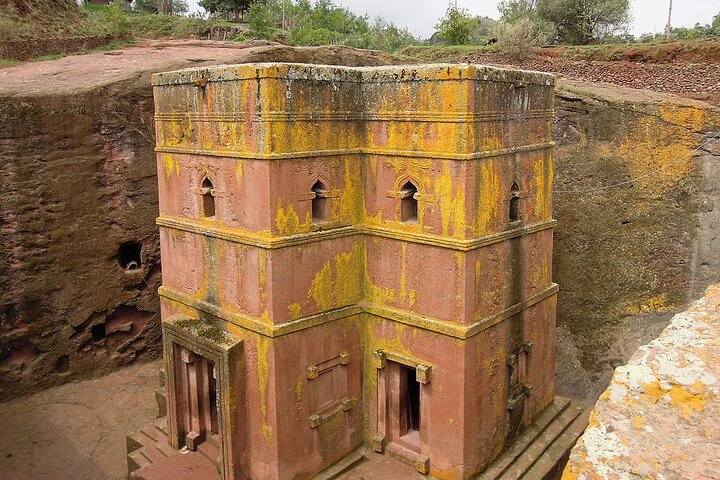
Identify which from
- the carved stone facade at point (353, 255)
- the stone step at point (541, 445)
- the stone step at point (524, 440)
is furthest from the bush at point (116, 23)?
the stone step at point (541, 445)

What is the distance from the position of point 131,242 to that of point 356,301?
620cm

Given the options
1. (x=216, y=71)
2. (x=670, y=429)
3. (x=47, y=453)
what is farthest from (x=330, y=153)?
(x=47, y=453)

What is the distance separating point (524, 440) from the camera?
28.3ft

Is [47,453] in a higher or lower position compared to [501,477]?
lower

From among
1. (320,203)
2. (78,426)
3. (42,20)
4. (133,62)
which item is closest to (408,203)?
(320,203)

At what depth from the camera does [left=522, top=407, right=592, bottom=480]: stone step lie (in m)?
8.13

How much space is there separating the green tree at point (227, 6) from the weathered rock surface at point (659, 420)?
3153 cm

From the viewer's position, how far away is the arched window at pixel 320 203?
7676 millimetres

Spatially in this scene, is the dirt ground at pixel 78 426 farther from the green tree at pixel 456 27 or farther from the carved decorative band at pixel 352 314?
the green tree at pixel 456 27

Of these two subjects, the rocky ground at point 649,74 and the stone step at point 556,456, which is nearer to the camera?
the stone step at point 556,456

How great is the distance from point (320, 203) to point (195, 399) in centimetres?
338

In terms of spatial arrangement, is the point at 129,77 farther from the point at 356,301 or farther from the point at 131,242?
the point at 356,301

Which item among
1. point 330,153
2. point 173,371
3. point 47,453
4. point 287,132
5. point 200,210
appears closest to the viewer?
point 287,132

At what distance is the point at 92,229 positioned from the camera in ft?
39.1
